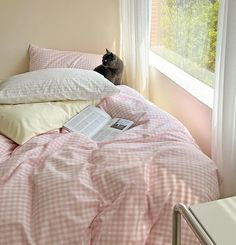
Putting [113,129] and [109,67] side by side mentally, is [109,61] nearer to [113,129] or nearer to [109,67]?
[109,67]

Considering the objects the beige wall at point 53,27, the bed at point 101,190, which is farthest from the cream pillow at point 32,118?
the beige wall at point 53,27

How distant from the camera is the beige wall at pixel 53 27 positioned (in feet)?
8.76

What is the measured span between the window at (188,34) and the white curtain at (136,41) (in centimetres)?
16

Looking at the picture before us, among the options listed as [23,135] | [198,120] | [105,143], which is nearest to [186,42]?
[198,120]

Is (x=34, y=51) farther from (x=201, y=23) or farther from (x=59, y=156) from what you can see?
(x=59, y=156)

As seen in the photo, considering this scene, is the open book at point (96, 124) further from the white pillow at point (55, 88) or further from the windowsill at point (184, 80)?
the windowsill at point (184, 80)

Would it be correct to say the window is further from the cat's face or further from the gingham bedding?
the gingham bedding

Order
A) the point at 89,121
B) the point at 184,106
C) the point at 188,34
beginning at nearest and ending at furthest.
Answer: the point at 89,121, the point at 184,106, the point at 188,34

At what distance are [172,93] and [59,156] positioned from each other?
109 centimetres

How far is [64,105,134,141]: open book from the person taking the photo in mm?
1707

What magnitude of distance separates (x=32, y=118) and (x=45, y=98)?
0.72ft

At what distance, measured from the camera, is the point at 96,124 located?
5.89ft

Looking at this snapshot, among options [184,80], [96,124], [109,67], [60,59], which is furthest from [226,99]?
[60,59]

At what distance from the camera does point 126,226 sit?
109cm
